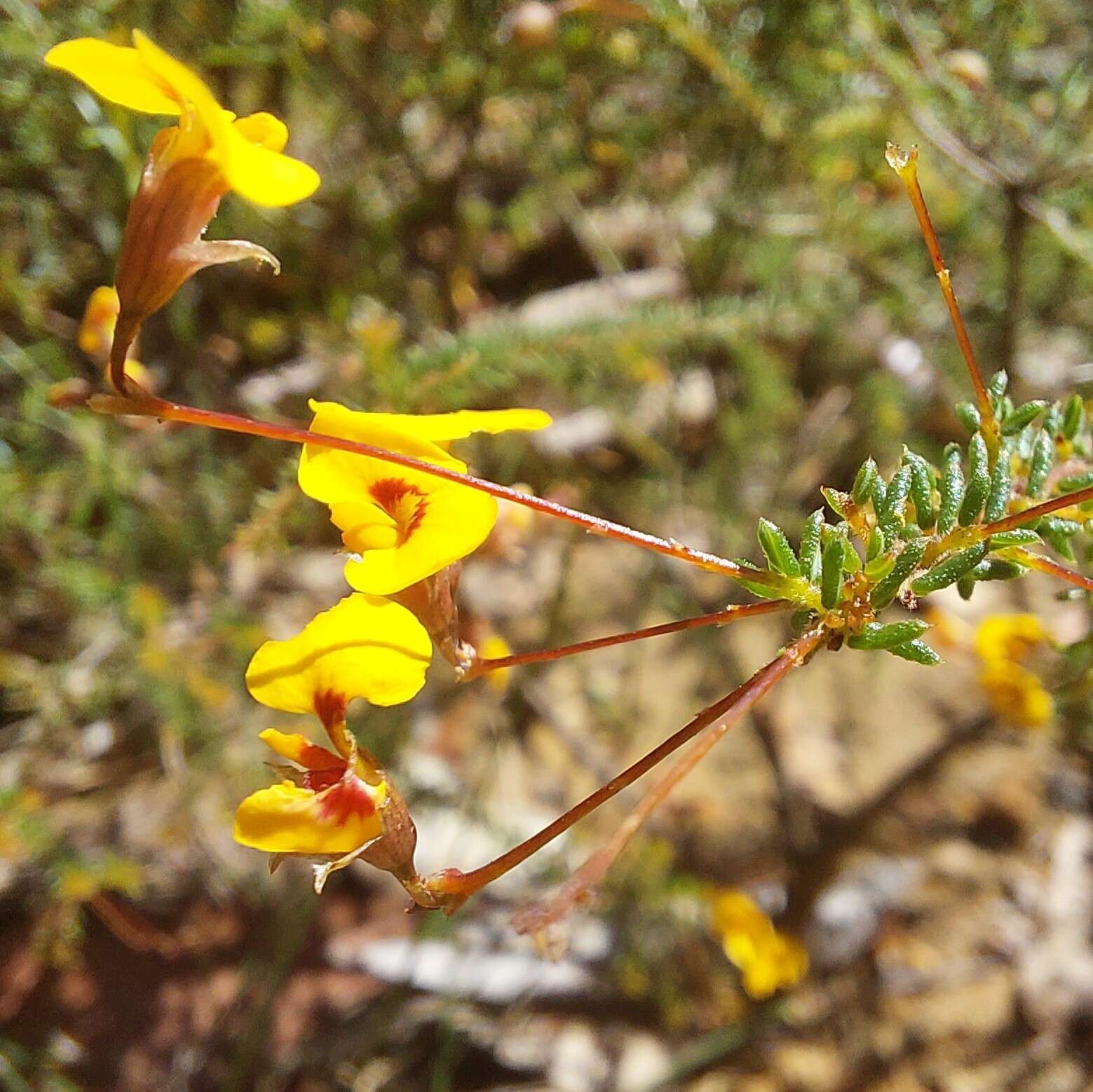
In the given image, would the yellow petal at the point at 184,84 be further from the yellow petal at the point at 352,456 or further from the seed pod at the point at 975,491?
the seed pod at the point at 975,491

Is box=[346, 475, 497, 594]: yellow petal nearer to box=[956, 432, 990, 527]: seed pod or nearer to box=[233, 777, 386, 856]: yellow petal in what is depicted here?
box=[233, 777, 386, 856]: yellow petal

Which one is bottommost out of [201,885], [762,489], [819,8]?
[201,885]

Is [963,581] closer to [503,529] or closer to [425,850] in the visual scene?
[503,529]

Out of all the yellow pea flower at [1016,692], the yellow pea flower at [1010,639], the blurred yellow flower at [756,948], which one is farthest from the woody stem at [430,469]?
the blurred yellow flower at [756,948]

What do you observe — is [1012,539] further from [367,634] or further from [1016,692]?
[1016,692]

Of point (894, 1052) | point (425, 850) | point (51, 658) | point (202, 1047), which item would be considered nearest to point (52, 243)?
point (51, 658)
